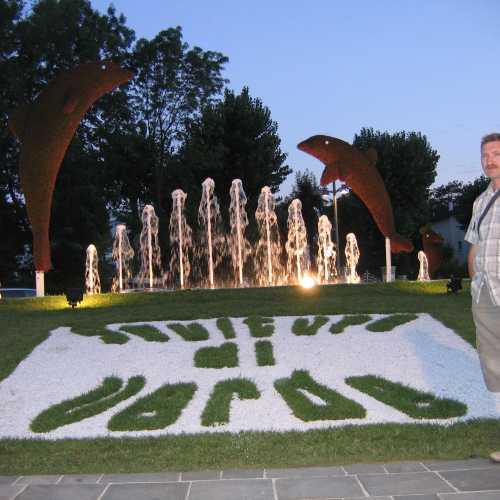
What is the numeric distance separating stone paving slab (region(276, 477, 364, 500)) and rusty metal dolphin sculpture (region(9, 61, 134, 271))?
1104cm

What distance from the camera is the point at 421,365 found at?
302 inches

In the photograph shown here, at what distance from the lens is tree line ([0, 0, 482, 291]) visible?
93.4 feet

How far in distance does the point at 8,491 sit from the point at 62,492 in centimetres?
36

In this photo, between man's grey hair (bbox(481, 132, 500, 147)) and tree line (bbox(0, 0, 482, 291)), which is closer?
man's grey hair (bbox(481, 132, 500, 147))

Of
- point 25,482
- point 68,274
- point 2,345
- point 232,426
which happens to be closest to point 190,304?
point 2,345

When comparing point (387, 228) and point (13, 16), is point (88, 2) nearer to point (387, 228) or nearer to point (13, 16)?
point (13, 16)

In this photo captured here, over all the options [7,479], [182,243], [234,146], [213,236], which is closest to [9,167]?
[182,243]

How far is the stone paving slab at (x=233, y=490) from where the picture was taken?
371cm

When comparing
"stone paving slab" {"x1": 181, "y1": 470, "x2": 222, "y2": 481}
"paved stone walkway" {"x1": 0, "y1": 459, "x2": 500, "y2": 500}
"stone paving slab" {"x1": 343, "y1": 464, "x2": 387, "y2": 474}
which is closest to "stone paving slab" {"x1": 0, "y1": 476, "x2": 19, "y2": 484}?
"paved stone walkway" {"x1": 0, "y1": 459, "x2": 500, "y2": 500}

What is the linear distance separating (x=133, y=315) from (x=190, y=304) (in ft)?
5.12

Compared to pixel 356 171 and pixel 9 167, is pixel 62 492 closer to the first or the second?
pixel 356 171

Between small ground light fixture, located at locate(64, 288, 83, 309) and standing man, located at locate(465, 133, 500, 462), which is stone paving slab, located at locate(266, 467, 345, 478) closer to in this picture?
standing man, located at locate(465, 133, 500, 462)

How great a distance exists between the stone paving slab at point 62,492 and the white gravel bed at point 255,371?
67.6 inches

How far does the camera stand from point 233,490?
3.82m
